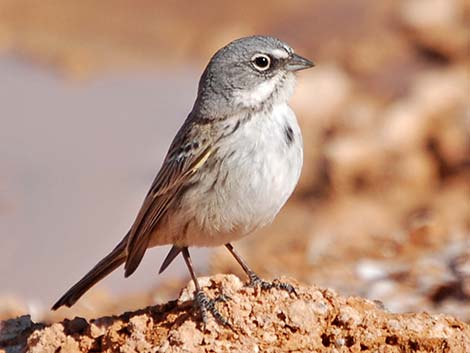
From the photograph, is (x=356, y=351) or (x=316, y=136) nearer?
(x=356, y=351)

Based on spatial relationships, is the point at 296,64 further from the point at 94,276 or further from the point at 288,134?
the point at 94,276

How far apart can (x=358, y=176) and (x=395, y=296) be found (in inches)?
127

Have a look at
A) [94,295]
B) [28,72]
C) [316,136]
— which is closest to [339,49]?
[316,136]

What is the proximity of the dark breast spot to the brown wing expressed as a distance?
17.2 inches

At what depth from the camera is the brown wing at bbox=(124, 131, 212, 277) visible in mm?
7258

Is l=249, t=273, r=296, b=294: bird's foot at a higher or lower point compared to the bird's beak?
lower

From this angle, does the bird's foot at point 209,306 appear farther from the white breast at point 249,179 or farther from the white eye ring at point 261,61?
the white eye ring at point 261,61

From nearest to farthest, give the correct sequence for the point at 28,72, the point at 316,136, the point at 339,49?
the point at 316,136, the point at 28,72, the point at 339,49

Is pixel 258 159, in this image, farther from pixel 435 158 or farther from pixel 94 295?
pixel 435 158

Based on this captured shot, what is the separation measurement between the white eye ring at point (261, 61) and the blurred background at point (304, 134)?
2.26m

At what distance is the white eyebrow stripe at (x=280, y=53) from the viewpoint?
7578 millimetres

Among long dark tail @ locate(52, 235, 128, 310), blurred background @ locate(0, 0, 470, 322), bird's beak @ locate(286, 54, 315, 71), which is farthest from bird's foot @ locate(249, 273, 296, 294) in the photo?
blurred background @ locate(0, 0, 470, 322)

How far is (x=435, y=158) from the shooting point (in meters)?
12.4

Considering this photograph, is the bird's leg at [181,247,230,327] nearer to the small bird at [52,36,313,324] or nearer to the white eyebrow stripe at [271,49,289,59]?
the small bird at [52,36,313,324]
